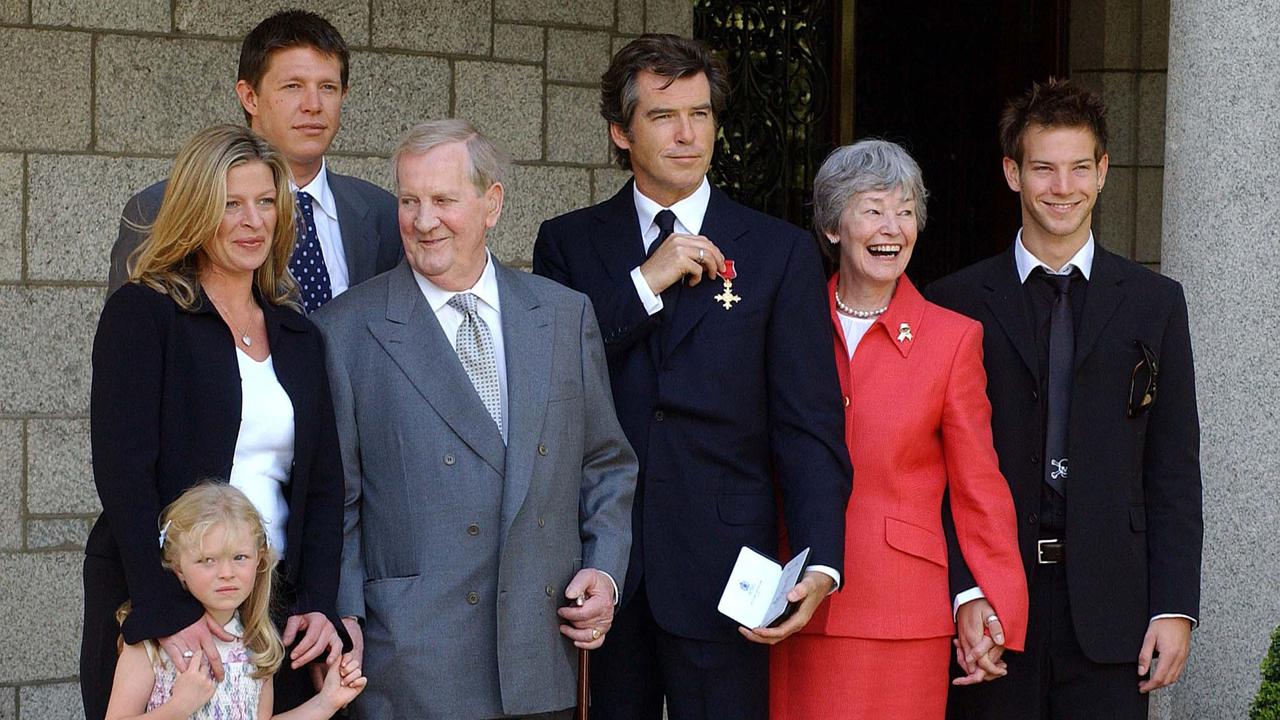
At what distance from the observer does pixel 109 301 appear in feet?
10.4

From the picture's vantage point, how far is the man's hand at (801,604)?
355 centimetres

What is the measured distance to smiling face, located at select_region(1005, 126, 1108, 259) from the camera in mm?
3979

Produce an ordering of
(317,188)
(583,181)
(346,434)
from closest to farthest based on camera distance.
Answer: (346,434), (317,188), (583,181)

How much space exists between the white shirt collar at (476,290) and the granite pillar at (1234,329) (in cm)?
206

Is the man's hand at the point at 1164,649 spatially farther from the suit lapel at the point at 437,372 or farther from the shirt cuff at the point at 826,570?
the suit lapel at the point at 437,372

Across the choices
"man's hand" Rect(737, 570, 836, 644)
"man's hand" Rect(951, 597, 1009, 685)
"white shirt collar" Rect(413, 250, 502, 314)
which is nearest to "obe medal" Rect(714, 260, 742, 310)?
"white shirt collar" Rect(413, 250, 502, 314)

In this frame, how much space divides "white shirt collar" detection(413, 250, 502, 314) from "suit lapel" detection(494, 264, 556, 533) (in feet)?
0.05

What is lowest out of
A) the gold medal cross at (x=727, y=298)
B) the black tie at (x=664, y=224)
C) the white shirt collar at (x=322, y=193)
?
the gold medal cross at (x=727, y=298)

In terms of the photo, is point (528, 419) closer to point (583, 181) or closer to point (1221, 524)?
point (1221, 524)

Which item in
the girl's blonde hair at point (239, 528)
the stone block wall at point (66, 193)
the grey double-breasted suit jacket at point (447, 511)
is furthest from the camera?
the stone block wall at point (66, 193)

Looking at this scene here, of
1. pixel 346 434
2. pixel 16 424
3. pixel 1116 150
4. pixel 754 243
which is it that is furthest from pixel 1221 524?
pixel 16 424

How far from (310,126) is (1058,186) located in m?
1.94

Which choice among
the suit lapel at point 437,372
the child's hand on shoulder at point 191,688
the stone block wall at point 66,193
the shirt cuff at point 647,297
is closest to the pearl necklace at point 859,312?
the shirt cuff at point 647,297

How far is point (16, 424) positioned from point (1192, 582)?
4130mm
